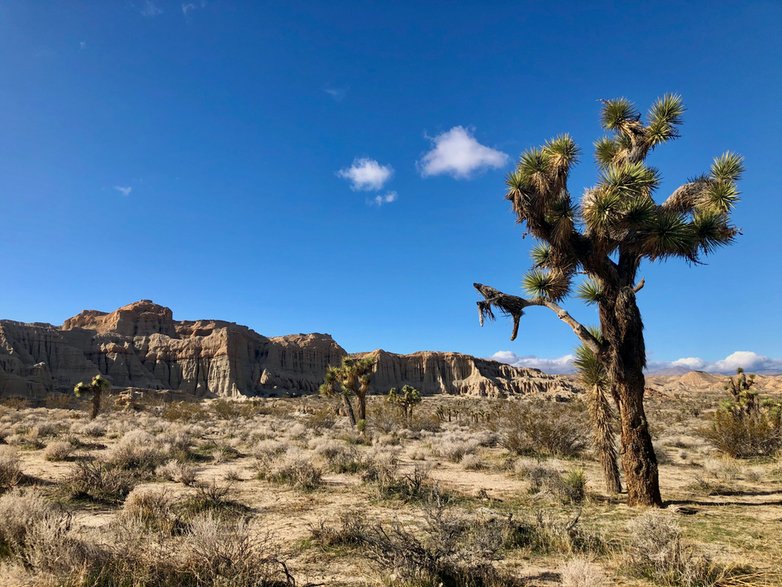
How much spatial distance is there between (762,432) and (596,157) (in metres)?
11.7

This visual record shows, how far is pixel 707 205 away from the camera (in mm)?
8688

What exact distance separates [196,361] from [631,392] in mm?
94208

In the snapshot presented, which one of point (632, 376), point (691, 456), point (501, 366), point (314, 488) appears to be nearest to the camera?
point (632, 376)

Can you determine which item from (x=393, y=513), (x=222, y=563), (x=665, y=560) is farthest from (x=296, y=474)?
(x=665, y=560)

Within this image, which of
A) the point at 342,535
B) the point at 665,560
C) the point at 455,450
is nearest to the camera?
the point at 665,560

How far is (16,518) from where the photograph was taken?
5141 mm

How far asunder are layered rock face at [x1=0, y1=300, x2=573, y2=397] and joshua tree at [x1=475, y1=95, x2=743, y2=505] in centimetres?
6436

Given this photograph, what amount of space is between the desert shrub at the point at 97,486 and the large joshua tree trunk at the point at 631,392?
10149mm

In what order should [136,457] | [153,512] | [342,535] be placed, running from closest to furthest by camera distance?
[342,535]
[153,512]
[136,457]

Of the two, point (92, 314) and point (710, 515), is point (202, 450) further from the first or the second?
point (92, 314)

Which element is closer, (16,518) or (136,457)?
(16,518)

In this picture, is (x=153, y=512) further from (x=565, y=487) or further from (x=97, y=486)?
(x=565, y=487)

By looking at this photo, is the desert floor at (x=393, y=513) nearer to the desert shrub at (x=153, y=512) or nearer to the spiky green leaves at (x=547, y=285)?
the desert shrub at (x=153, y=512)

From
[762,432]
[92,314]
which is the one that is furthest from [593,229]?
[92,314]
